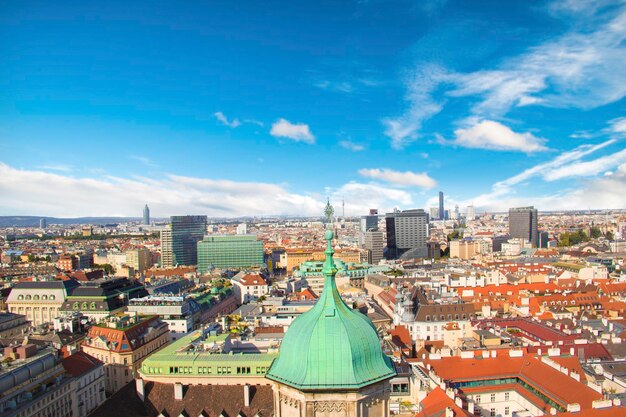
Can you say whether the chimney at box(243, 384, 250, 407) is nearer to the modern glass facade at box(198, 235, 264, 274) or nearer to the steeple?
the steeple

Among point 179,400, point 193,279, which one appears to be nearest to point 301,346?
point 179,400

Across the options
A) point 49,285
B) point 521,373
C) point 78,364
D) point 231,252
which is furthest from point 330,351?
point 231,252

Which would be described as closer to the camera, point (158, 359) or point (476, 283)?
point (158, 359)

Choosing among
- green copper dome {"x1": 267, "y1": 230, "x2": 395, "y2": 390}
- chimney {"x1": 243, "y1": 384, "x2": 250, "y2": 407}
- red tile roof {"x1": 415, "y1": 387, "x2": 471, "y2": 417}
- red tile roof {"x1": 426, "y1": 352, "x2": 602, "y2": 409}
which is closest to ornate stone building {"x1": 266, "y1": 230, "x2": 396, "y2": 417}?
green copper dome {"x1": 267, "y1": 230, "x2": 395, "y2": 390}

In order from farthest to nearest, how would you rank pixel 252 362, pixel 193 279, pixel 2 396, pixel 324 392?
pixel 193 279
pixel 252 362
pixel 2 396
pixel 324 392

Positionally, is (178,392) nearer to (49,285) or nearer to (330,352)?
(330,352)

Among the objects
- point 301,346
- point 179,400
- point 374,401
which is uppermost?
point 301,346

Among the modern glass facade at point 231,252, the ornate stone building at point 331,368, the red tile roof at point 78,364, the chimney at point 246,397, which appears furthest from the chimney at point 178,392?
the modern glass facade at point 231,252

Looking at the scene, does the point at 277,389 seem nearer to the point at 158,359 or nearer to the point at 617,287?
the point at 158,359
